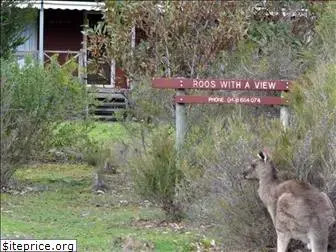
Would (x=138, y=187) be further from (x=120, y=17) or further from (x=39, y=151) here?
(x=120, y=17)

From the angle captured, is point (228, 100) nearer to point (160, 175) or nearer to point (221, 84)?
point (221, 84)

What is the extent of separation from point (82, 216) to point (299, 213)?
449cm

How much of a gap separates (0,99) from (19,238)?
348 cm

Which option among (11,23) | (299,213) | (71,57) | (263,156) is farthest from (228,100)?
(71,57)

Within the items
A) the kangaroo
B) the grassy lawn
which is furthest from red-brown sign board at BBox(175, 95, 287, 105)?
the kangaroo

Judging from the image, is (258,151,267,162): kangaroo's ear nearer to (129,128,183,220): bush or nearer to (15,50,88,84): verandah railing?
(129,128,183,220): bush

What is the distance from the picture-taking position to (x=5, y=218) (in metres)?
12.3

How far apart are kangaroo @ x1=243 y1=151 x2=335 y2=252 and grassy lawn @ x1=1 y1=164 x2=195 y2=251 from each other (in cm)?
152

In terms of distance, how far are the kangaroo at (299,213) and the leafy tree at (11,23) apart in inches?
431

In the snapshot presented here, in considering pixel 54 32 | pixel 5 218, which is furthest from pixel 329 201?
pixel 54 32

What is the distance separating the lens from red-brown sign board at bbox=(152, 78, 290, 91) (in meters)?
12.9

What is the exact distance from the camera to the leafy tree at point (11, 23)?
1983 centimetres

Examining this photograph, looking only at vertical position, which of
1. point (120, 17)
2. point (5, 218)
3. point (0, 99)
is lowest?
point (5, 218)

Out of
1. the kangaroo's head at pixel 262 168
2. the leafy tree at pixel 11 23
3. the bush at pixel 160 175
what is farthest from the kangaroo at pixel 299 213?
the leafy tree at pixel 11 23
